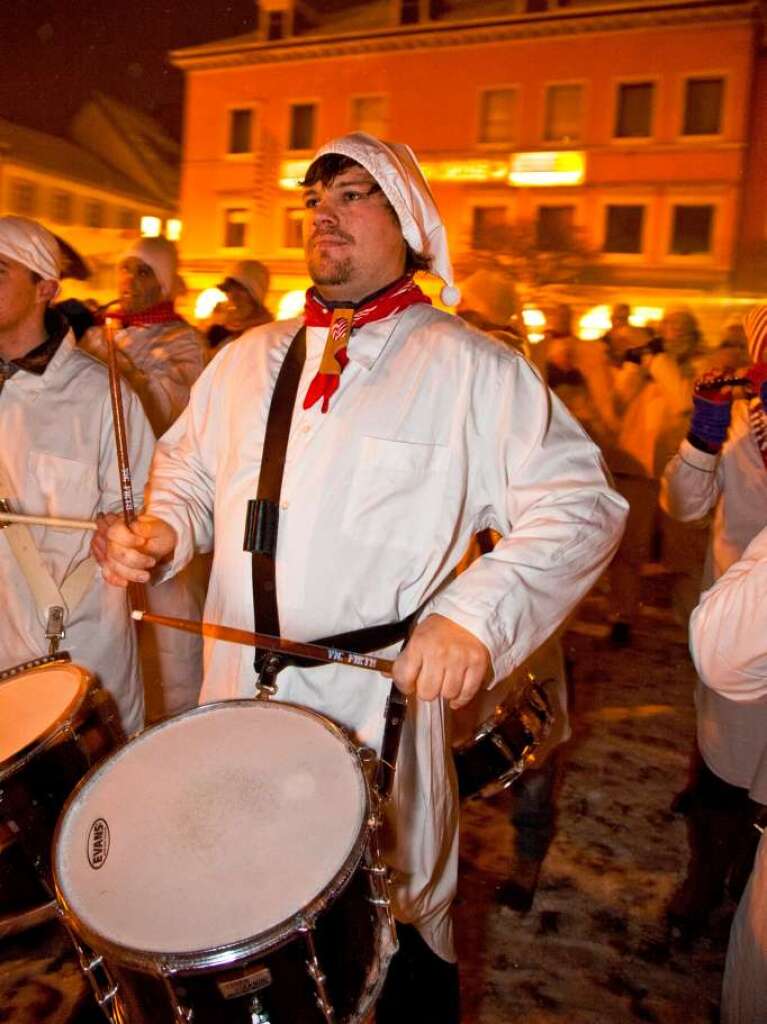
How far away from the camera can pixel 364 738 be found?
6.77 feet

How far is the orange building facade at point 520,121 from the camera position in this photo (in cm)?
2123

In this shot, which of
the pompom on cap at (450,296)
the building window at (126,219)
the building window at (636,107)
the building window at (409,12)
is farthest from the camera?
the building window at (409,12)

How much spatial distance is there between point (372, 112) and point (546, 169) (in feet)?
17.3

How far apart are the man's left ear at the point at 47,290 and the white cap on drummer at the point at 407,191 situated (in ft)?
4.55

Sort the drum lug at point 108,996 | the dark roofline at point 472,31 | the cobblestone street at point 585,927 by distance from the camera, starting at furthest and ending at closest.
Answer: the dark roofline at point 472,31
the cobblestone street at point 585,927
the drum lug at point 108,996

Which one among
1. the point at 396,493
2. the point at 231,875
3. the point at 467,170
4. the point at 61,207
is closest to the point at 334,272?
the point at 396,493

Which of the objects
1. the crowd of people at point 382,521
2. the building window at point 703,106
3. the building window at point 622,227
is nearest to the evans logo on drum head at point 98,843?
the crowd of people at point 382,521

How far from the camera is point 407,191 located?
2232 millimetres

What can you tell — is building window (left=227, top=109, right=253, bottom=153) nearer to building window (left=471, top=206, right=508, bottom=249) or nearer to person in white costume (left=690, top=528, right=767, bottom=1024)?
building window (left=471, top=206, right=508, bottom=249)

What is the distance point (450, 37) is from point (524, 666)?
23.8 meters

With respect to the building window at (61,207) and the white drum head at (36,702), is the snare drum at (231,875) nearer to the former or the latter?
the white drum head at (36,702)

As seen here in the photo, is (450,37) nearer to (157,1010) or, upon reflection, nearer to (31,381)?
(31,381)

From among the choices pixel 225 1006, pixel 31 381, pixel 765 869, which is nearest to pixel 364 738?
pixel 225 1006

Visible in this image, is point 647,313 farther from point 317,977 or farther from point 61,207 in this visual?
point 317,977
